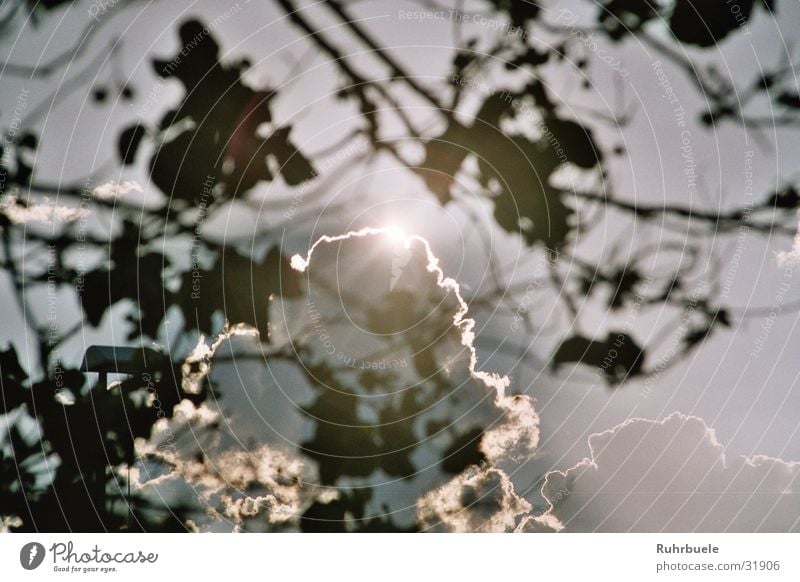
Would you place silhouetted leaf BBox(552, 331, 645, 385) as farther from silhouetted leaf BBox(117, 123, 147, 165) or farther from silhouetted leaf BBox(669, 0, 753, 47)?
silhouetted leaf BBox(117, 123, 147, 165)

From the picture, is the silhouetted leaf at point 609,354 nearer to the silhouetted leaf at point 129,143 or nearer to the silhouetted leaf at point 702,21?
the silhouetted leaf at point 702,21

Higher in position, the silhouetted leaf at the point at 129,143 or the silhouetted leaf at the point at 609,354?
the silhouetted leaf at the point at 129,143

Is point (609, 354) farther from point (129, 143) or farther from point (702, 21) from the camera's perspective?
point (129, 143)

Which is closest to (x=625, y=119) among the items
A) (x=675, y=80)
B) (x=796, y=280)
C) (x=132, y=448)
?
(x=675, y=80)

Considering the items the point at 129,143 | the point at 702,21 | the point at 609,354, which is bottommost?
the point at 609,354

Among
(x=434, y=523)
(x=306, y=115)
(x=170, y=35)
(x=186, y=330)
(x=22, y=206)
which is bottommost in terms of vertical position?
(x=434, y=523)

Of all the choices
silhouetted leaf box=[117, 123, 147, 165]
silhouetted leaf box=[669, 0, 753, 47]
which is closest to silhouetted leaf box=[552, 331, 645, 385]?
silhouetted leaf box=[669, 0, 753, 47]

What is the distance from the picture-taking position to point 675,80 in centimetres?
86

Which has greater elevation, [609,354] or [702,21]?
[702,21]

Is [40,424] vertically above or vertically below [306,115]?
below

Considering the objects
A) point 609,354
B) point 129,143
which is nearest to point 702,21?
point 609,354

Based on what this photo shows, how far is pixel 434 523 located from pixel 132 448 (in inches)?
17.1

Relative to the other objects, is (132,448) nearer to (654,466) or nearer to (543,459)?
(543,459)

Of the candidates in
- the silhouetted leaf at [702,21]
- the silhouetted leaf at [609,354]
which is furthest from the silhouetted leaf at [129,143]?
the silhouetted leaf at [702,21]
